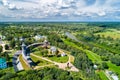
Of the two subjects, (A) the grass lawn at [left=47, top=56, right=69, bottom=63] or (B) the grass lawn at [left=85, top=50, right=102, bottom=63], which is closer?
(A) the grass lawn at [left=47, top=56, right=69, bottom=63]

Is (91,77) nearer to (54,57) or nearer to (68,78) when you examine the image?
(68,78)

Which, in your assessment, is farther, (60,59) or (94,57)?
→ (94,57)

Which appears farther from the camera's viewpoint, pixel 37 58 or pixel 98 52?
pixel 98 52

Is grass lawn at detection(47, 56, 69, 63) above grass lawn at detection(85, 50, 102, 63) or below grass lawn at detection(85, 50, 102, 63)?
above

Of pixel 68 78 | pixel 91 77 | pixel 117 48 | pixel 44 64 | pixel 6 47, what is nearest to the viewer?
pixel 68 78

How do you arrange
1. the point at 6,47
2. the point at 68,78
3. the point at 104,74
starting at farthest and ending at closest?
1. the point at 6,47
2. the point at 104,74
3. the point at 68,78

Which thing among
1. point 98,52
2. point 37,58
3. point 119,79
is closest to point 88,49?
point 98,52

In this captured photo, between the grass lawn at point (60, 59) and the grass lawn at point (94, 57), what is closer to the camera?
the grass lawn at point (60, 59)

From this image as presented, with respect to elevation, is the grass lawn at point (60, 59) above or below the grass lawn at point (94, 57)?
above

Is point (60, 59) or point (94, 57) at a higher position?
point (60, 59)
